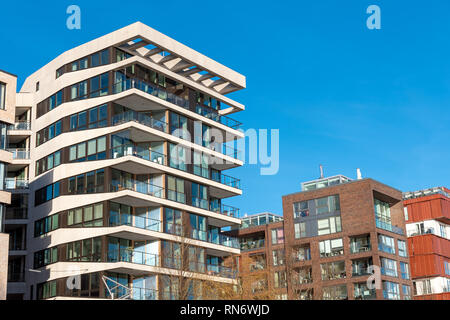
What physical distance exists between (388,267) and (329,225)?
24.7 ft

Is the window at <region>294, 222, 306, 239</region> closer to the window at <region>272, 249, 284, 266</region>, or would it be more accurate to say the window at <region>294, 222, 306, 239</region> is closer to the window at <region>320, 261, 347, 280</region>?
the window at <region>272, 249, 284, 266</region>

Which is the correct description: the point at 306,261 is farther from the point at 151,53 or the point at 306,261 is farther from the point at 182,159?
the point at 151,53

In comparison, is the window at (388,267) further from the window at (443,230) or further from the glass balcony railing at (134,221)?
the glass balcony railing at (134,221)

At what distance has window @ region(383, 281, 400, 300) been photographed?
66.6 metres

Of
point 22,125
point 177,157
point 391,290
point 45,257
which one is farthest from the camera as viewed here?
point 391,290

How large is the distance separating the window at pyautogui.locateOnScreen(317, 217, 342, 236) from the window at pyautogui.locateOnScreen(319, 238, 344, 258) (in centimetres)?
106

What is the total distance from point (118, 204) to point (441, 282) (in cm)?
3933

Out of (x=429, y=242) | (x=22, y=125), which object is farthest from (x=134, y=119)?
(x=429, y=242)

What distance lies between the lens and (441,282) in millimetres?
72750

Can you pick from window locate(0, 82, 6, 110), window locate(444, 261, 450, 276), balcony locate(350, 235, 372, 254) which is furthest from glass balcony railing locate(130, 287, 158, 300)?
window locate(444, 261, 450, 276)

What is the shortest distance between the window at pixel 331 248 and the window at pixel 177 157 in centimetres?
2319

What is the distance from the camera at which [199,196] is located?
2215 inches

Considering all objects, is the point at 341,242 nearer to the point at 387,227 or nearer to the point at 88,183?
the point at 387,227
